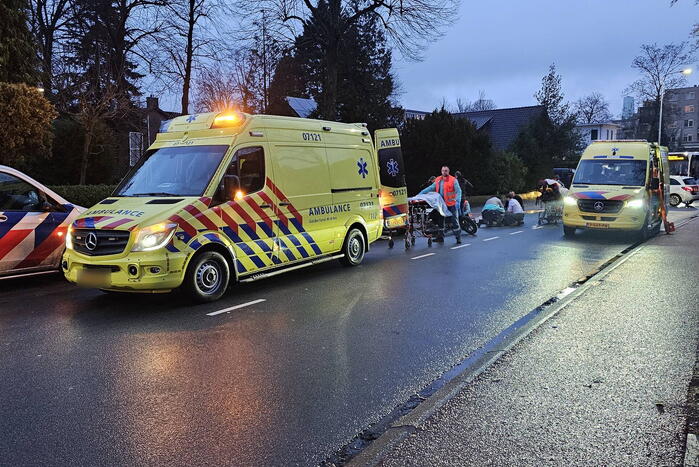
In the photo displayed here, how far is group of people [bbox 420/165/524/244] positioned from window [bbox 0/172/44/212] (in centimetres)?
891

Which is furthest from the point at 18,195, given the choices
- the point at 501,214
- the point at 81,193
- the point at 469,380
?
the point at 501,214

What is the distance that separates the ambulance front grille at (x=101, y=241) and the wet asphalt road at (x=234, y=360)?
757mm

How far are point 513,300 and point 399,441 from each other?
445 centimetres

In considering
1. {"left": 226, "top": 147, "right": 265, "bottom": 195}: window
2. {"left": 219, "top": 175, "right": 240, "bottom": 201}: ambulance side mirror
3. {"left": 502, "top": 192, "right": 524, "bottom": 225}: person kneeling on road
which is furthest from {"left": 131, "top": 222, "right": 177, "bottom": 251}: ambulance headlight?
{"left": 502, "top": 192, "right": 524, "bottom": 225}: person kneeling on road

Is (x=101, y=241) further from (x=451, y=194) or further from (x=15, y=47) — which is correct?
(x=15, y=47)

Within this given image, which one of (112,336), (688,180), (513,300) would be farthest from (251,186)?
(688,180)

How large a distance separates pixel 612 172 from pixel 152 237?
12.8 metres

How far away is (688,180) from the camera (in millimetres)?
32938

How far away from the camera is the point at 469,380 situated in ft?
15.3

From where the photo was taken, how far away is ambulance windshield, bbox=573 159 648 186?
587 inches

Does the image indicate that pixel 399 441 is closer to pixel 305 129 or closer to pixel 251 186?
pixel 251 186

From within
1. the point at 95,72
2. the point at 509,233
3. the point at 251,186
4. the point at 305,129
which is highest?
the point at 95,72

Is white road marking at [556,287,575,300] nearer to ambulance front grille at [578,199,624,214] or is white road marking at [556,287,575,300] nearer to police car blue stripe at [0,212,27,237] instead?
ambulance front grille at [578,199,624,214]

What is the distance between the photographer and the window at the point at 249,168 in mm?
7988
